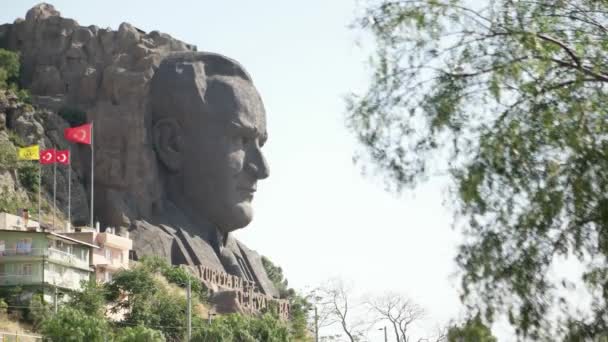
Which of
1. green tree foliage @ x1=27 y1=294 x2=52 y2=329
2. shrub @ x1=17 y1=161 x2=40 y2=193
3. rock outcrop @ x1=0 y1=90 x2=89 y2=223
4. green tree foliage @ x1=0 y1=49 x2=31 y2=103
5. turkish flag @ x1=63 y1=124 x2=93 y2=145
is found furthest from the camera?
green tree foliage @ x1=0 y1=49 x2=31 y2=103

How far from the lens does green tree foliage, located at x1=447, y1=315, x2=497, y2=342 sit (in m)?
15.7

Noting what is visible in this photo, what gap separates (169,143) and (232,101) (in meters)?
3.64

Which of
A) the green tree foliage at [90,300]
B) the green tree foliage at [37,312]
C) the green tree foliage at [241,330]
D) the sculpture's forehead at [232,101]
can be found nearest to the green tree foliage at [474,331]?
the green tree foliage at [241,330]

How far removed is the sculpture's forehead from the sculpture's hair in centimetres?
A: 32

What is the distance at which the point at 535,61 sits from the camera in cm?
1509

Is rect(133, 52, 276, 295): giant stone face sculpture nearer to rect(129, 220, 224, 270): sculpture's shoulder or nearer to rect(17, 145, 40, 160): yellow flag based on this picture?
rect(129, 220, 224, 270): sculpture's shoulder

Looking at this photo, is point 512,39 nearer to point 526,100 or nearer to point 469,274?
point 526,100

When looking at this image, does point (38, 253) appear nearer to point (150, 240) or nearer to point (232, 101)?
point (150, 240)

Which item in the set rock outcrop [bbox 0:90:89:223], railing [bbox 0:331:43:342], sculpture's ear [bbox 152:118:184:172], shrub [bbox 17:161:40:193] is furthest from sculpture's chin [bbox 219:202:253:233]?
railing [bbox 0:331:43:342]

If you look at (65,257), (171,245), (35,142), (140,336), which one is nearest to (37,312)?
(65,257)

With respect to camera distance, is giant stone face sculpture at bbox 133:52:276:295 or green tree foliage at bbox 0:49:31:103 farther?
green tree foliage at bbox 0:49:31:103

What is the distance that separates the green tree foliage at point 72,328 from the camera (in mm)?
41938

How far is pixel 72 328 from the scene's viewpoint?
138 ft

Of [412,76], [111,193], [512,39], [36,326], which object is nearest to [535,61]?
[512,39]
